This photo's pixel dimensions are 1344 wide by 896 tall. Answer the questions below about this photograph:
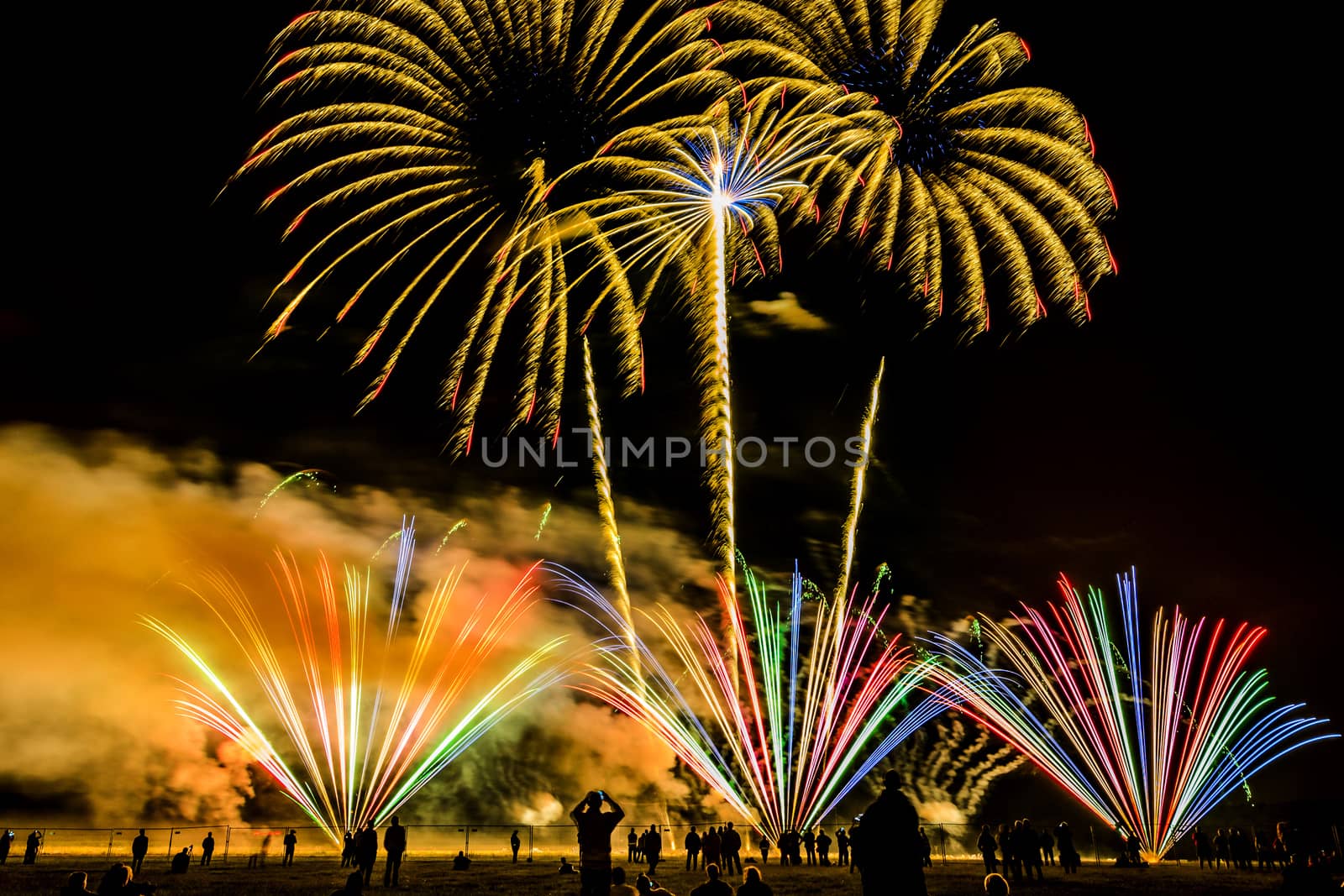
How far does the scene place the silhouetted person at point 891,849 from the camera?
8.04 metres

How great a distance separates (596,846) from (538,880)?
9.91 m

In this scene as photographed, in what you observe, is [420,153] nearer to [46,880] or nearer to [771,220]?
[771,220]

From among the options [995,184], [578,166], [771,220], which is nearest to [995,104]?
[995,184]

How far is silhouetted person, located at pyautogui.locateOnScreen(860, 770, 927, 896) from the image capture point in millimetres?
8039

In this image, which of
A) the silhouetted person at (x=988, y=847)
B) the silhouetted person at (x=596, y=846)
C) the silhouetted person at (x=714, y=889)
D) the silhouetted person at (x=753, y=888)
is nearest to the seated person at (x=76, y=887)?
the silhouetted person at (x=596, y=846)

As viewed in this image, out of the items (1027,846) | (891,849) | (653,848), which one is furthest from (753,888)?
(653,848)

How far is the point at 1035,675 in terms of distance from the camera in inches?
1264

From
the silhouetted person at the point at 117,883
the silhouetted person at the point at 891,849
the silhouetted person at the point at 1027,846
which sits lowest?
the silhouetted person at the point at 1027,846

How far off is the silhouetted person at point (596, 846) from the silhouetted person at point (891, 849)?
174 inches

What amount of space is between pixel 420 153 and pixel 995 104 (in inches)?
551

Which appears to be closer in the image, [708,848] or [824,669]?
[708,848]

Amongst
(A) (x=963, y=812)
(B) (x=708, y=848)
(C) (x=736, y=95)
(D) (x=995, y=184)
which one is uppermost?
(C) (x=736, y=95)

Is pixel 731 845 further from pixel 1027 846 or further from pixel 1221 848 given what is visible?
pixel 1221 848

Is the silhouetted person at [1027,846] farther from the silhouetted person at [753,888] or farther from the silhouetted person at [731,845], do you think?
the silhouetted person at [753,888]
